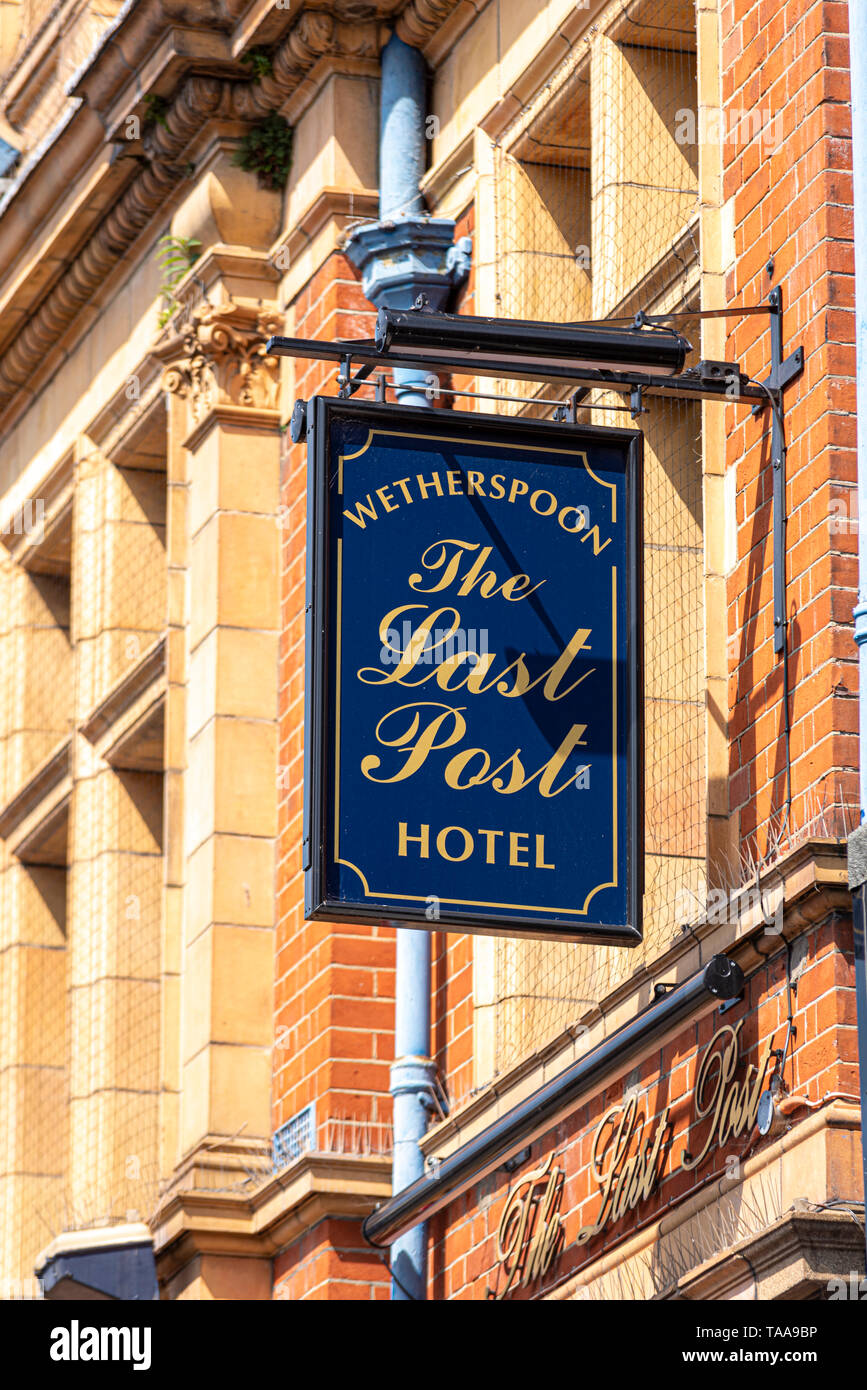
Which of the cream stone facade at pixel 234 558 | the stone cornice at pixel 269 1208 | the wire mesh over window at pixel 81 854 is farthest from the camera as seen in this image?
the wire mesh over window at pixel 81 854

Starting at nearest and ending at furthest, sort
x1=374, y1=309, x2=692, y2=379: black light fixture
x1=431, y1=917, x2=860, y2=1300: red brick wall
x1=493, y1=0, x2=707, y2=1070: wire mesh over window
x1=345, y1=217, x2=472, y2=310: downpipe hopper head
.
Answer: x1=431, y1=917, x2=860, y2=1300: red brick wall
x1=374, y1=309, x2=692, y2=379: black light fixture
x1=493, y1=0, x2=707, y2=1070: wire mesh over window
x1=345, y1=217, x2=472, y2=310: downpipe hopper head

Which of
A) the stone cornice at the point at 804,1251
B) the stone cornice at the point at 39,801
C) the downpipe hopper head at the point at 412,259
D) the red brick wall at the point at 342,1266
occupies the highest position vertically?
the downpipe hopper head at the point at 412,259

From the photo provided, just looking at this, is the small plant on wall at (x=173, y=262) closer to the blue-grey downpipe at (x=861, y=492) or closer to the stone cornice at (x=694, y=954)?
the stone cornice at (x=694, y=954)

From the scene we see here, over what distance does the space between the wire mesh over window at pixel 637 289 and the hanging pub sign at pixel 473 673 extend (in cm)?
65

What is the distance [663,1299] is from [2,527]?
462 inches

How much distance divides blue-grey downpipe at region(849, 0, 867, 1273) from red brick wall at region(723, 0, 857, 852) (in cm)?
41

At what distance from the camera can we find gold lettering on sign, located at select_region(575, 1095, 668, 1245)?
1191 centimetres

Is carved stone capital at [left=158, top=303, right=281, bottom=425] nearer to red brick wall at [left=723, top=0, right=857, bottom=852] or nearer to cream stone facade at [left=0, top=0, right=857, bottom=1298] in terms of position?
cream stone facade at [left=0, top=0, right=857, bottom=1298]

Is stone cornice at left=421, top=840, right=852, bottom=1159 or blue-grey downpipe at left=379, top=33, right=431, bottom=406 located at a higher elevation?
blue-grey downpipe at left=379, top=33, right=431, bottom=406

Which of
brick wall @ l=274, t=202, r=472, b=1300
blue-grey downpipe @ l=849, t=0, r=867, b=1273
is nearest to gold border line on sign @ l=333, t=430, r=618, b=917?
blue-grey downpipe @ l=849, t=0, r=867, b=1273

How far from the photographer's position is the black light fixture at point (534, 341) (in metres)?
11.5

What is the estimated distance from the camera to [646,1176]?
12.0 m

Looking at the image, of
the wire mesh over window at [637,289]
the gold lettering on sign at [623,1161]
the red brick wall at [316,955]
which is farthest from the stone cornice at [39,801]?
the gold lettering on sign at [623,1161]

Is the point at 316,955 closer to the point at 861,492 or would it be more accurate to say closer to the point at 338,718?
the point at 338,718
